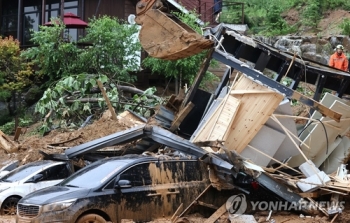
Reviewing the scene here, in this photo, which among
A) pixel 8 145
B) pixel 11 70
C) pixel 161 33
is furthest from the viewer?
pixel 11 70

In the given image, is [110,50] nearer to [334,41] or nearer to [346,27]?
[334,41]

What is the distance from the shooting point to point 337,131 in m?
14.9

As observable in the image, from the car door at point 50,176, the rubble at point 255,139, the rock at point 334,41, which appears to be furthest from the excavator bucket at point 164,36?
the rock at point 334,41

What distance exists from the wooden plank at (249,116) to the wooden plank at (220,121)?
191 millimetres

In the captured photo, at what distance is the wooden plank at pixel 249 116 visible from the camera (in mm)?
13477

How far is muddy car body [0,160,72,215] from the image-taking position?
13.6 meters

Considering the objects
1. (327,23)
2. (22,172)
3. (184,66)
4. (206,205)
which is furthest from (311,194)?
(327,23)

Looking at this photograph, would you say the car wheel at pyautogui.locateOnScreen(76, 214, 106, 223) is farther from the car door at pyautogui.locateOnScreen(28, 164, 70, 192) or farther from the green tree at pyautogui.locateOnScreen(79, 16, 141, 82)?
the green tree at pyautogui.locateOnScreen(79, 16, 141, 82)

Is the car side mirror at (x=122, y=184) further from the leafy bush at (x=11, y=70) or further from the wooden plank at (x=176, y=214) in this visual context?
the leafy bush at (x=11, y=70)

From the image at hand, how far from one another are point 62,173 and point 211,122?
3743 mm

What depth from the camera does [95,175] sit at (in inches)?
423

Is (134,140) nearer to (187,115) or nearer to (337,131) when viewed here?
(187,115)

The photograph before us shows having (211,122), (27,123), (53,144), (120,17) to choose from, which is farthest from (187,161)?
(120,17)

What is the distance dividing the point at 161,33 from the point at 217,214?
4401 millimetres
